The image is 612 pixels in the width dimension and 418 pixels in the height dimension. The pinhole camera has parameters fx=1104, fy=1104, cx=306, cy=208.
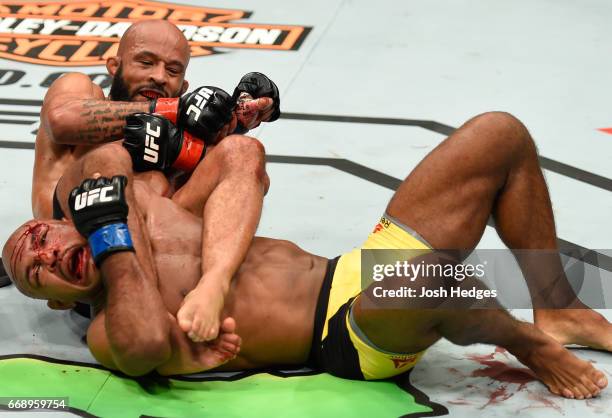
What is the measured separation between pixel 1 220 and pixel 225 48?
214 cm

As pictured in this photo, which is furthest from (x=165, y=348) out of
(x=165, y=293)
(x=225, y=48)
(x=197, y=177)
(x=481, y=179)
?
(x=225, y=48)

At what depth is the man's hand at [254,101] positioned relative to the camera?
11.9 feet

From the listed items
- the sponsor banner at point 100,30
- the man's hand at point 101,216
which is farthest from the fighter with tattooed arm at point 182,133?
the sponsor banner at point 100,30

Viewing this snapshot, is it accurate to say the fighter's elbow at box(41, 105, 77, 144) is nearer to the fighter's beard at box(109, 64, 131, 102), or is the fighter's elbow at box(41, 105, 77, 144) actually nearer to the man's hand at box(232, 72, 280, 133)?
the fighter's beard at box(109, 64, 131, 102)

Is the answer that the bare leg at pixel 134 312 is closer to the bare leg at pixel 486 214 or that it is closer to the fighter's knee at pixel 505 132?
the bare leg at pixel 486 214

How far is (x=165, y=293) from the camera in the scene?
2932mm

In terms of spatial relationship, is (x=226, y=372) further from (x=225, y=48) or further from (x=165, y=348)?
(x=225, y=48)

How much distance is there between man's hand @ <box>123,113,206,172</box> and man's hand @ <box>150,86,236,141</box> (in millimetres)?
38

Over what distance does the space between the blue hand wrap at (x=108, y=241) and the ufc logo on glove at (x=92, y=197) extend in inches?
2.8

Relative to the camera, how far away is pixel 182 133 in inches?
132

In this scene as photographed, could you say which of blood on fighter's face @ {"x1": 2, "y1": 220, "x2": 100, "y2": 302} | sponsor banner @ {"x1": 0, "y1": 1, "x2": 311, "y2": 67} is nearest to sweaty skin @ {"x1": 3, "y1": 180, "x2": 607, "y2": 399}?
blood on fighter's face @ {"x1": 2, "y1": 220, "x2": 100, "y2": 302}

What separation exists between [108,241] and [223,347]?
0.40 metres

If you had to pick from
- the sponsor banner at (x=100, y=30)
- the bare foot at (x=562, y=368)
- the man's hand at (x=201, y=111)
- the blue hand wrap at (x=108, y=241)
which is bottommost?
the bare foot at (x=562, y=368)

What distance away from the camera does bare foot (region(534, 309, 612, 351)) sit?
3109 mm
